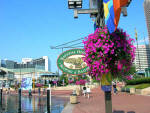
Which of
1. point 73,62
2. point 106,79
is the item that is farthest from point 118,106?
point 106,79

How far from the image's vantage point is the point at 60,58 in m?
7.12

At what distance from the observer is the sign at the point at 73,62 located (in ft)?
21.7

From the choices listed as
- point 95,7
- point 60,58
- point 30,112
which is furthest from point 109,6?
point 30,112

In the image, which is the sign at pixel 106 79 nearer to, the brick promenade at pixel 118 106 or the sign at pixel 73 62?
the sign at pixel 73 62

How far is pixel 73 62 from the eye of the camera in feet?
22.2

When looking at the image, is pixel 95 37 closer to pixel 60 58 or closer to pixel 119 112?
pixel 60 58

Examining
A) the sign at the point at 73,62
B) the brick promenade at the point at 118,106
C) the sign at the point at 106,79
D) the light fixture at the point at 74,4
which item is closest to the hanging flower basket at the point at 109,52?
the sign at the point at 106,79

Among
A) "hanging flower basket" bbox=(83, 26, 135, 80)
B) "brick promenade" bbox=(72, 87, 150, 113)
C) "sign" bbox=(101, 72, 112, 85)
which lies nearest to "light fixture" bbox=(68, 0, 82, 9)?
"hanging flower basket" bbox=(83, 26, 135, 80)

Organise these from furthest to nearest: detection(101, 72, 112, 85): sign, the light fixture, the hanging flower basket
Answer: the light fixture
detection(101, 72, 112, 85): sign
the hanging flower basket

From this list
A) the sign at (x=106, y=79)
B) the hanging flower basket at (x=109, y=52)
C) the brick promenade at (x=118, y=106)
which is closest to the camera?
the hanging flower basket at (x=109, y=52)

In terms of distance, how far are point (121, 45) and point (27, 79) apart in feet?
30.6

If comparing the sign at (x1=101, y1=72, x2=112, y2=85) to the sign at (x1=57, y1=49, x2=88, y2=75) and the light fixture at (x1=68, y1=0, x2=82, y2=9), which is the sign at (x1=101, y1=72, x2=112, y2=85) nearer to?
the sign at (x1=57, y1=49, x2=88, y2=75)

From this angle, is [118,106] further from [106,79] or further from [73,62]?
[106,79]

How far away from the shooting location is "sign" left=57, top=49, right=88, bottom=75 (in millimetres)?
6629
